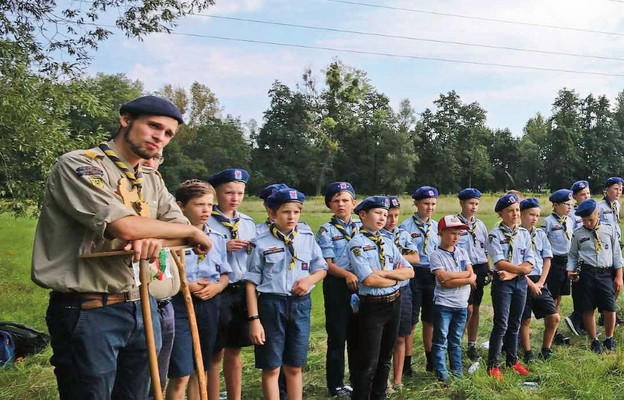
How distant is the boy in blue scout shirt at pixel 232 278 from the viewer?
4.29 meters

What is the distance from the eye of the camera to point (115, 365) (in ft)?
7.87

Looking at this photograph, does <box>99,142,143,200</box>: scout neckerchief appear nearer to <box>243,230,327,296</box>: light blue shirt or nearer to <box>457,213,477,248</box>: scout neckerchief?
<box>243,230,327,296</box>: light blue shirt

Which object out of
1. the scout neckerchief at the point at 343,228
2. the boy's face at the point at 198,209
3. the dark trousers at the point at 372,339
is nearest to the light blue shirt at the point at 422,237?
the scout neckerchief at the point at 343,228

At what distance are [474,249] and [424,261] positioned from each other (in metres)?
0.84

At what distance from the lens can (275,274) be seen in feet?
13.7

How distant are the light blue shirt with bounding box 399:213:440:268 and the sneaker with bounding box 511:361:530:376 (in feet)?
4.39

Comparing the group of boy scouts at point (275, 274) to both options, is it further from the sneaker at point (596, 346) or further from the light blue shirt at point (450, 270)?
the sneaker at point (596, 346)

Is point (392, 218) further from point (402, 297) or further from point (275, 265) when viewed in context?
point (275, 265)

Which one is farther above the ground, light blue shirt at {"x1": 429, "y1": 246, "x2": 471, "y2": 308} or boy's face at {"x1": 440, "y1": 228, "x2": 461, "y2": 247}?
boy's face at {"x1": 440, "y1": 228, "x2": 461, "y2": 247}

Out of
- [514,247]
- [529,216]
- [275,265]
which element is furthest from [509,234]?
[275,265]

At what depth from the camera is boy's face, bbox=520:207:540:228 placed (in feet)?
19.3

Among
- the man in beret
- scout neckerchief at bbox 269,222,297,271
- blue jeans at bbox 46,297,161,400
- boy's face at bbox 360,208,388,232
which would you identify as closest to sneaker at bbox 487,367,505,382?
boy's face at bbox 360,208,388,232

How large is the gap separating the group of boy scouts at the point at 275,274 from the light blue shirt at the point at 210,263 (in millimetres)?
11

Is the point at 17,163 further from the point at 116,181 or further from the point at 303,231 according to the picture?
the point at 116,181
